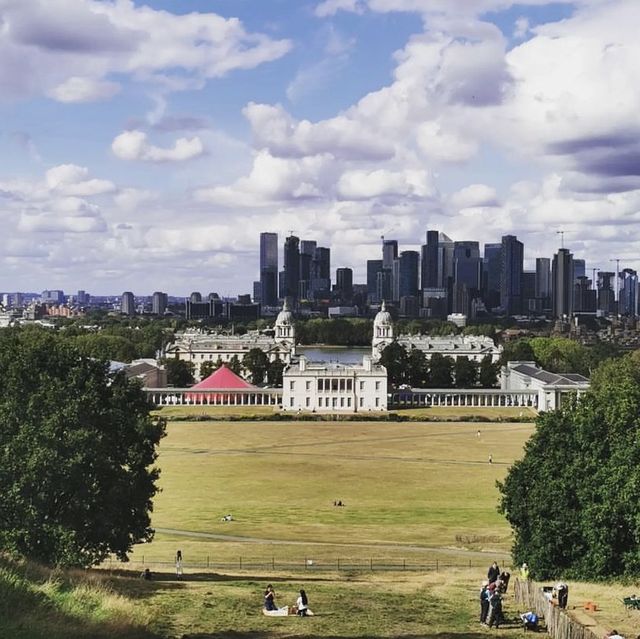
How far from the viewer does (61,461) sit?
30406 millimetres

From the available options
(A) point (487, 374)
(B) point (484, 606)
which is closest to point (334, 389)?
(A) point (487, 374)

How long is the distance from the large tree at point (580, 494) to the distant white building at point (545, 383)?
6888cm

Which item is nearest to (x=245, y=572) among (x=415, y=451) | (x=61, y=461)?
(x=61, y=461)

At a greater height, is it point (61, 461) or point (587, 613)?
point (61, 461)

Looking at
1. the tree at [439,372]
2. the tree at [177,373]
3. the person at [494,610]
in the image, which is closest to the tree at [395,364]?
the tree at [439,372]

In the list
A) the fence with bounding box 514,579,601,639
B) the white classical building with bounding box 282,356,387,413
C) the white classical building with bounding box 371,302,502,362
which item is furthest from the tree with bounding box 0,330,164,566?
the white classical building with bounding box 371,302,502,362

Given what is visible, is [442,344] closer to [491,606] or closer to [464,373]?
[464,373]

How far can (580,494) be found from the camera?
3281 cm

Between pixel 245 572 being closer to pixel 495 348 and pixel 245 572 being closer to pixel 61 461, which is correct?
pixel 61 461

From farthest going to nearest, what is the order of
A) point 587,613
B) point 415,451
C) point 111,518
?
point 415,451, point 111,518, point 587,613

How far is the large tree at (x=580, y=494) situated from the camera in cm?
3150

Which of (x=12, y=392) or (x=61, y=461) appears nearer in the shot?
(x=61, y=461)

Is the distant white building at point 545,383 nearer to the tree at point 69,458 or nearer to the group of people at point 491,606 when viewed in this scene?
the tree at point 69,458

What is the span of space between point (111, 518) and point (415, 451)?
46651mm
